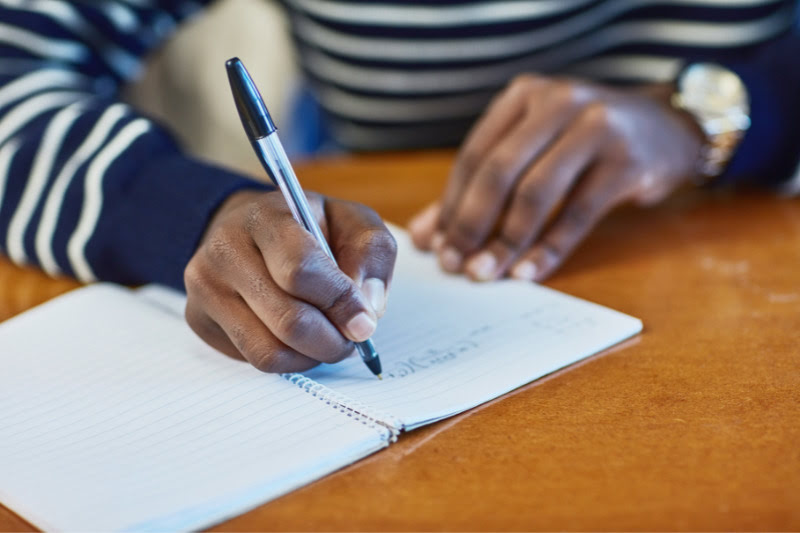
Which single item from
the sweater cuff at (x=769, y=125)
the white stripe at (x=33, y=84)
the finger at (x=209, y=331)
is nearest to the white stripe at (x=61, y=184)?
the white stripe at (x=33, y=84)

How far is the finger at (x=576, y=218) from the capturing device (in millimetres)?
641

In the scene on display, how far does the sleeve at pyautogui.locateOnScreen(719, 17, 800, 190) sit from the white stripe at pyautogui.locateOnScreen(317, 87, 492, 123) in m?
0.36

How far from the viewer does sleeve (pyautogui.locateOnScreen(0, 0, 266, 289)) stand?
0.60m

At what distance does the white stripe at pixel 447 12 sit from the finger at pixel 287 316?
1.97 ft

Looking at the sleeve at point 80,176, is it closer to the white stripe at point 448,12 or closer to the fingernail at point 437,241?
the fingernail at point 437,241

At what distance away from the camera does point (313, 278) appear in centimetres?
42

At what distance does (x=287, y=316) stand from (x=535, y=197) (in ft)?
0.92

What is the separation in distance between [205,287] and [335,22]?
2.02 ft

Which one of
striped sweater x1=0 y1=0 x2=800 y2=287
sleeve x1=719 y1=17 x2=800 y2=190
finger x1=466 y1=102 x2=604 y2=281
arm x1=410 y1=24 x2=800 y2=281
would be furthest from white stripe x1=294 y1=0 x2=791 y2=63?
finger x1=466 y1=102 x2=604 y2=281

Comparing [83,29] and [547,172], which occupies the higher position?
[83,29]

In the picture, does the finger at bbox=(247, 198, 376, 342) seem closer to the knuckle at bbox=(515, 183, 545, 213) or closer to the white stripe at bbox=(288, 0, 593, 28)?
the knuckle at bbox=(515, 183, 545, 213)

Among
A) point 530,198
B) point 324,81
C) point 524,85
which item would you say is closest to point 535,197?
point 530,198

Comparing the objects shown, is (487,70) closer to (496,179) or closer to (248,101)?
(496,179)

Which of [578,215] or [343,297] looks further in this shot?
[578,215]
